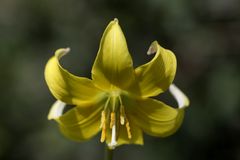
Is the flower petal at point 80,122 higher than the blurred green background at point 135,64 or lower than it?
higher

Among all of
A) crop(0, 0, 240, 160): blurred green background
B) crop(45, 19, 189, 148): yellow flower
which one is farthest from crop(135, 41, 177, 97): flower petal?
crop(0, 0, 240, 160): blurred green background

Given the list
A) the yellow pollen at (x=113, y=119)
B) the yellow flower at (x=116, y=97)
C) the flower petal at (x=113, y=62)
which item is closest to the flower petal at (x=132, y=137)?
the yellow flower at (x=116, y=97)

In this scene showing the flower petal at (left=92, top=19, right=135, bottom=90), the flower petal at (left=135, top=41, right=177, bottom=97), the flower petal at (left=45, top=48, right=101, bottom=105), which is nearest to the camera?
the flower petal at (left=92, top=19, right=135, bottom=90)

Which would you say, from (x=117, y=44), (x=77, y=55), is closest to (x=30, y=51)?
(x=77, y=55)

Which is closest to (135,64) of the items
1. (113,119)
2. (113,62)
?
Answer: (113,119)

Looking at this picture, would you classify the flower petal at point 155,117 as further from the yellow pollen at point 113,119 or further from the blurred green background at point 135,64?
the blurred green background at point 135,64

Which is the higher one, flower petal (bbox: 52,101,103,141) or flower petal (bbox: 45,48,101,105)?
flower petal (bbox: 45,48,101,105)

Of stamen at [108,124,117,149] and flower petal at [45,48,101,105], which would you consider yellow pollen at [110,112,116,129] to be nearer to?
stamen at [108,124,117,149]
